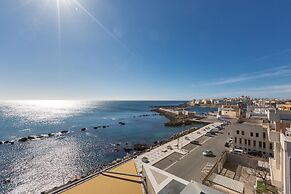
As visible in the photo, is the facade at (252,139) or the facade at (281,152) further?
the facade at (252,139)

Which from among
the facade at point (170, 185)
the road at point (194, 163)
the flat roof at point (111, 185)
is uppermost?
the facade at point (170, 185)

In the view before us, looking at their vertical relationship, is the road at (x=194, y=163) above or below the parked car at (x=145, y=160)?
above

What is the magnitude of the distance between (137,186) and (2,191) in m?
24.0

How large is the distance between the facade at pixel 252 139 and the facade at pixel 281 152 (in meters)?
2.97

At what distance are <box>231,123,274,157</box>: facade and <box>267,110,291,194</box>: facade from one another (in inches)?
117

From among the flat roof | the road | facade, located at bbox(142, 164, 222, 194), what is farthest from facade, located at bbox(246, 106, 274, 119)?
the flat roof

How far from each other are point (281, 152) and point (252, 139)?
1539 cm

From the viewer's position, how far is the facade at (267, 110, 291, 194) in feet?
35.5

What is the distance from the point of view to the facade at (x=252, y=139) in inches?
1096

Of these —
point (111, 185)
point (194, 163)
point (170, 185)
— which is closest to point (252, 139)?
point (194, 163)

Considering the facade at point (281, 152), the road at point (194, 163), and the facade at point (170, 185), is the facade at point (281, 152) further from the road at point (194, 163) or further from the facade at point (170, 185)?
the road at point (194, 163)

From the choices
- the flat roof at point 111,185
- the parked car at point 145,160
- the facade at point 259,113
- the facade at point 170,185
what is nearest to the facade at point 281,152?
the facade at point 170,185

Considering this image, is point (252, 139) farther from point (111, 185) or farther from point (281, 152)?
point (111, 185)

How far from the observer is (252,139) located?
29.0m
